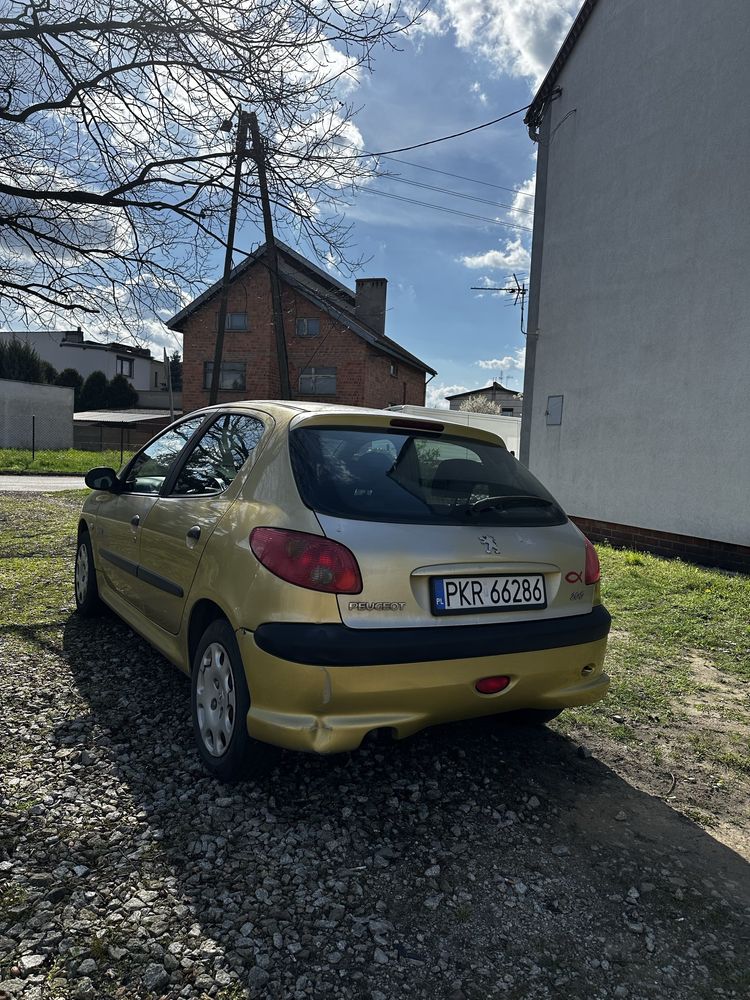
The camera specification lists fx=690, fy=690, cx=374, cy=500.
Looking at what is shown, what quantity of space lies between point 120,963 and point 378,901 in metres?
0.79

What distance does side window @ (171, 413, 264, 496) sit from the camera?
10.6 ft

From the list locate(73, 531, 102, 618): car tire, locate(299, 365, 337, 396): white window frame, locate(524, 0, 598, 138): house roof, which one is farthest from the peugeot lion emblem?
locate(299, 365, 337, 396): white window frame

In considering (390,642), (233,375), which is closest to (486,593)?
(390,642)

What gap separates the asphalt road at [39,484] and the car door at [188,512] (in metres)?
13.5

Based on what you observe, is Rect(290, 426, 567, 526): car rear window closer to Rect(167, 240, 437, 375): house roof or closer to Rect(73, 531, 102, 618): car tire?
Rect(73, 531, 102, 618): car tire

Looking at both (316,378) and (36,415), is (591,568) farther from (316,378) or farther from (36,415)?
(36,415)

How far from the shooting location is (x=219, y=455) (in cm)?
349

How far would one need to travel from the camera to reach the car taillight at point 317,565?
253 centimetres

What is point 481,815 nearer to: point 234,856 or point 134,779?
point 234,856

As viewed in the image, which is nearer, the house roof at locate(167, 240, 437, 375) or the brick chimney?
the house roof at locate(167, 240, 437, 375)

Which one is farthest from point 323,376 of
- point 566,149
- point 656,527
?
point 656,527

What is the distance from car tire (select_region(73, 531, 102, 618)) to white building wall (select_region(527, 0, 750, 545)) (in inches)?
278

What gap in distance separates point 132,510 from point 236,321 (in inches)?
1136

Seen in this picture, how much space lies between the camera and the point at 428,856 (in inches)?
99.3
